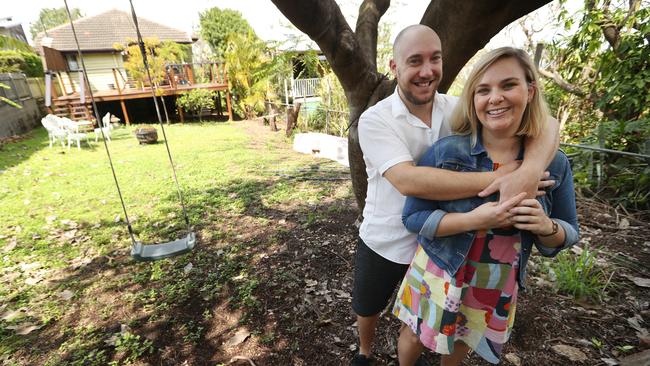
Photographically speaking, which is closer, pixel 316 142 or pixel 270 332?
pixel 270 332

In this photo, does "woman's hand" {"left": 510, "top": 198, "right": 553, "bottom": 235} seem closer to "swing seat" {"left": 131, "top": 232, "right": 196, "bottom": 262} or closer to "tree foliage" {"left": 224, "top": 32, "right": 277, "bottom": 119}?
"swing seat" {"left": 131, "top": 232, "right": 196, "bottom": 262}

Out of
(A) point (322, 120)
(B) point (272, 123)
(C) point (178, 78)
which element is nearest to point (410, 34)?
(A) point (322, 120)

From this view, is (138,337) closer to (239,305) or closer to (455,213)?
(239,305)

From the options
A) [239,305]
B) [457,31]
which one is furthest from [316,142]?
[457,31]

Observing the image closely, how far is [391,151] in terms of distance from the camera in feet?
4.36

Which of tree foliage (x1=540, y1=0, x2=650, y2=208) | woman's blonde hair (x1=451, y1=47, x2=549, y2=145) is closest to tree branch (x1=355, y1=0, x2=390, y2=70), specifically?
woman's blonde hair (x1=451, y1=47, x2=549, y2=145)

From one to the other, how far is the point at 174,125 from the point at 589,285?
15171 millimetres

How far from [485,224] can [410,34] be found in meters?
0.85

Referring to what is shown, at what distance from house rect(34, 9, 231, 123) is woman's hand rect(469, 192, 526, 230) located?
14.1 metres

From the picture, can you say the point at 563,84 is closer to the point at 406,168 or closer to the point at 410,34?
the point at 410,34

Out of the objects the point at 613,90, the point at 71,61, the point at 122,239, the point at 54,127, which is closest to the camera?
the point at 122,239

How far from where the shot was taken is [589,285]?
2.59 meters

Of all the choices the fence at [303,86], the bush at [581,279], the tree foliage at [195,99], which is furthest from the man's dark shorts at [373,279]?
the fence at [303,86]

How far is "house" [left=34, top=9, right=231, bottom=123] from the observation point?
13.4 metres
